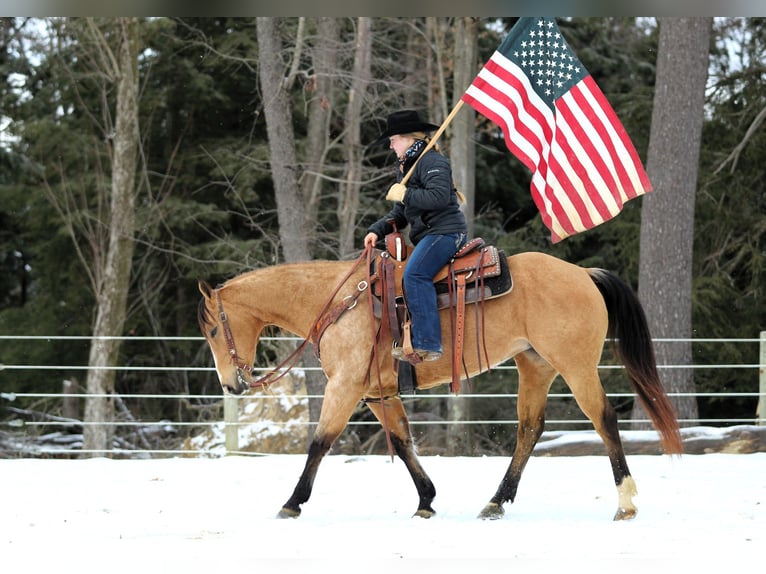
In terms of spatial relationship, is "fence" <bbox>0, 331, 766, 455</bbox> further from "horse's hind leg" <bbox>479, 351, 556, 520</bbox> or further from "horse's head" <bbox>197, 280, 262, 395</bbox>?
"horse's hind leg" <bbox>479, 351, 556, 520</bbox>

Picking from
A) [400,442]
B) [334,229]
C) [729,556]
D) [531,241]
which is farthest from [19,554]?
[334,229]

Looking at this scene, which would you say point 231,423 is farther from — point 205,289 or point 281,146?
point 281,146

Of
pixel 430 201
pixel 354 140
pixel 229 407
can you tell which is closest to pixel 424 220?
pixel 430 201

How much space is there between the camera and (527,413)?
20.3 feet

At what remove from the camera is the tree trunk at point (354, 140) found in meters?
13.1

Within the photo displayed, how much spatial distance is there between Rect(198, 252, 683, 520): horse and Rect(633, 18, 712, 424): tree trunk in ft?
15.3

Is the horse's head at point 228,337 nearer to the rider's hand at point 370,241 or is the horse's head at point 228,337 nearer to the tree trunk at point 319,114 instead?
the rider's hand at point 370,241

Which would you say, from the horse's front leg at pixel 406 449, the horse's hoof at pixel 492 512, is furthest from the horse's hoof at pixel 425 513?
the horse's hoof at pixel 492 512

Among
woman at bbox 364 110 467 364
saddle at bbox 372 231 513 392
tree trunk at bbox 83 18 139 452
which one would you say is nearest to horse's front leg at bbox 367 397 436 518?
saddle at bbox 372 231 513 392

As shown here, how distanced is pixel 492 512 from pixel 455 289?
1482mm

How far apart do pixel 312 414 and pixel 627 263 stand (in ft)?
20.0

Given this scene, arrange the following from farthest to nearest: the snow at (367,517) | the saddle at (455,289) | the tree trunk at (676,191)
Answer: the tree trunk at (676,191) → the saddle at (455,289) → the snow at (367,517)

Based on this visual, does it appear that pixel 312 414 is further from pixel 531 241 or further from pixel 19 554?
pixel 19 554

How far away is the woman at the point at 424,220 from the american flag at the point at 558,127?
513 millimetres
